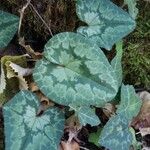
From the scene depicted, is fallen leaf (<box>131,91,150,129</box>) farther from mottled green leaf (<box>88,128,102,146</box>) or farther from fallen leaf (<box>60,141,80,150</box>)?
fallen leaf (<box>60,141,80,150</box>)

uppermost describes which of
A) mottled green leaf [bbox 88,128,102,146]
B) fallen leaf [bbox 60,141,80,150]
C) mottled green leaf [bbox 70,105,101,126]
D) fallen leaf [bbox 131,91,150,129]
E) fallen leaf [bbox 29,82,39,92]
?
fallen leaf [bbox 29,82,39,92]

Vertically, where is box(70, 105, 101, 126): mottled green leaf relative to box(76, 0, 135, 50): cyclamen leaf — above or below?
below

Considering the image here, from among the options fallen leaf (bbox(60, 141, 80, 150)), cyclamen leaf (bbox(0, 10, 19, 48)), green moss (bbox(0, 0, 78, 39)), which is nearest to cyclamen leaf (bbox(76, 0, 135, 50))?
green moss (bbox(0, 0, 78, 39))

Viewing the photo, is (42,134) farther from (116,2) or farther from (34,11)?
(116,2)

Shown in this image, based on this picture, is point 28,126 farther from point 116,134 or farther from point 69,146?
point 116,134

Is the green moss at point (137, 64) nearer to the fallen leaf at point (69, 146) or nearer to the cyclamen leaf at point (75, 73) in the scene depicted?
the cyclamen leaf at point (75, 73)

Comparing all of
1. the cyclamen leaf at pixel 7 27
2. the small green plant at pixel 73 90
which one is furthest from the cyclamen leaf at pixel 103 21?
the cyclamen leaf at pixel 7 27
